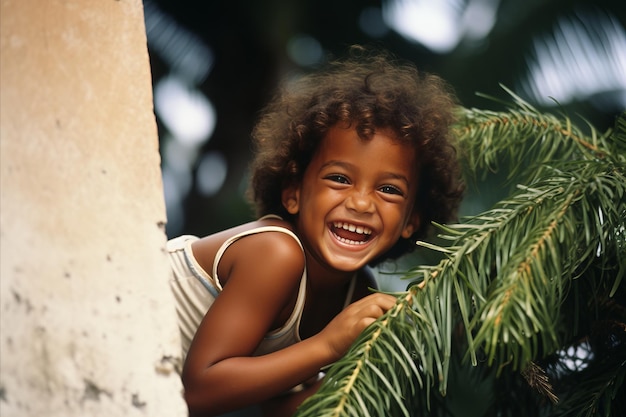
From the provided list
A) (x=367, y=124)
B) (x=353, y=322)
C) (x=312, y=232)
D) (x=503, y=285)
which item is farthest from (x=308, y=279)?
(x=503, y=285)

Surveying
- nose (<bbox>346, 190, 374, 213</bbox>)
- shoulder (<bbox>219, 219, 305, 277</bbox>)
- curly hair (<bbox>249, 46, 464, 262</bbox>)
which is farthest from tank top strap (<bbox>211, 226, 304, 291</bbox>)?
curly hair (<bbox>249, 46, 464, 262</bbox>)

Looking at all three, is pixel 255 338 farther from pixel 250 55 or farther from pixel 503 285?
pixel 250 55

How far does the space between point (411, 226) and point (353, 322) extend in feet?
2.16

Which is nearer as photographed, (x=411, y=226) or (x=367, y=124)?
(x=367, y=124)


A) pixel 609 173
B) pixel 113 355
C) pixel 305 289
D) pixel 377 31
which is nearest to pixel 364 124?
pixel 305 289

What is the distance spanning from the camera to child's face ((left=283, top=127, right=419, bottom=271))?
1.73 metres

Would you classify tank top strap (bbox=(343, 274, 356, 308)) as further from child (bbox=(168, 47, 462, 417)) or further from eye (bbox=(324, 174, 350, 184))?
eye (bbox=(324, 174, 350, 184))

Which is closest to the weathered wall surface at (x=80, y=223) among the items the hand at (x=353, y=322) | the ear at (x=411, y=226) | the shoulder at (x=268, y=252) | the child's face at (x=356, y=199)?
the hand at (x=353, y=322)

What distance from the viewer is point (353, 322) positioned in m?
1.37

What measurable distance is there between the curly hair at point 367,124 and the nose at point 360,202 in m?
0.12

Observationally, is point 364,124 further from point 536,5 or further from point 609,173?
point 536,5

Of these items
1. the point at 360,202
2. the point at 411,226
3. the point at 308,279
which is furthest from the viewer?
the point at 411,226

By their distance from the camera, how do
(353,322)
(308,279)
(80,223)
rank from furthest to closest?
(308,279) → (353,322) → (80,223)

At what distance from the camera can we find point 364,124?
1.78m
